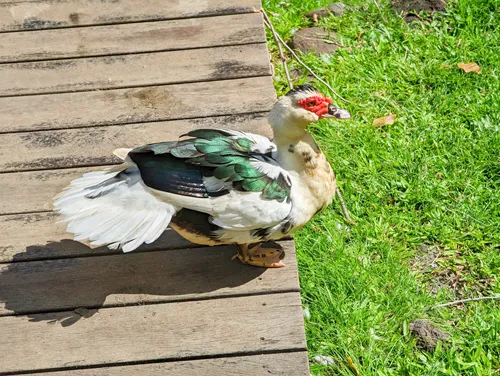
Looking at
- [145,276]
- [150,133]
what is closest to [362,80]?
[150,133]

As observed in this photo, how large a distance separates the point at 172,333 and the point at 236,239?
42 cm

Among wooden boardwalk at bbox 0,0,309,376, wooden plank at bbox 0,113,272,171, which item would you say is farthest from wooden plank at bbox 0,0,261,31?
wooden plank at bbox 0,113,272,171

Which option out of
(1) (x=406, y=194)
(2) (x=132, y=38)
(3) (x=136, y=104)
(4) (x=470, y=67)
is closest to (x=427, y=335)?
(1) (x=406, y=194)

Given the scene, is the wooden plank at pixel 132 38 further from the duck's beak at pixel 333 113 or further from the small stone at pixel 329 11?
the duck's beak at pixel 333 113

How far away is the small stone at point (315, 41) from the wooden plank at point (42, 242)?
212cm

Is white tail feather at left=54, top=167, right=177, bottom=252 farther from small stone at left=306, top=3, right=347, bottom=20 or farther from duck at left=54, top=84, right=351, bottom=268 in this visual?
small stone at left=306, top=3, right=347, bottom=20

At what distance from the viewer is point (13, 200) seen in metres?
2.82

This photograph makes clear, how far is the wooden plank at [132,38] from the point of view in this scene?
138 inches

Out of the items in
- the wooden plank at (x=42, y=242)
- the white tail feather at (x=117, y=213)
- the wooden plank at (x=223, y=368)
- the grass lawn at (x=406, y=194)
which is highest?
the white tail feather at (x=117, y=213)

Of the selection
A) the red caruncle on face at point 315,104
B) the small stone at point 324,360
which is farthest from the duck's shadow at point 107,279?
the red caruncle on face at point 315,104

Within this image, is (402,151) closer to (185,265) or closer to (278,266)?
(278,266)

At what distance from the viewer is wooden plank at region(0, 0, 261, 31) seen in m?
3.69

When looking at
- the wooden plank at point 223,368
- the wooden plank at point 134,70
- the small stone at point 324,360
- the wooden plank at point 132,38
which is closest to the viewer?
the wooden plank at point 223,368

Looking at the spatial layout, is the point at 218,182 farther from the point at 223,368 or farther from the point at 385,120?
the point at 385,120
